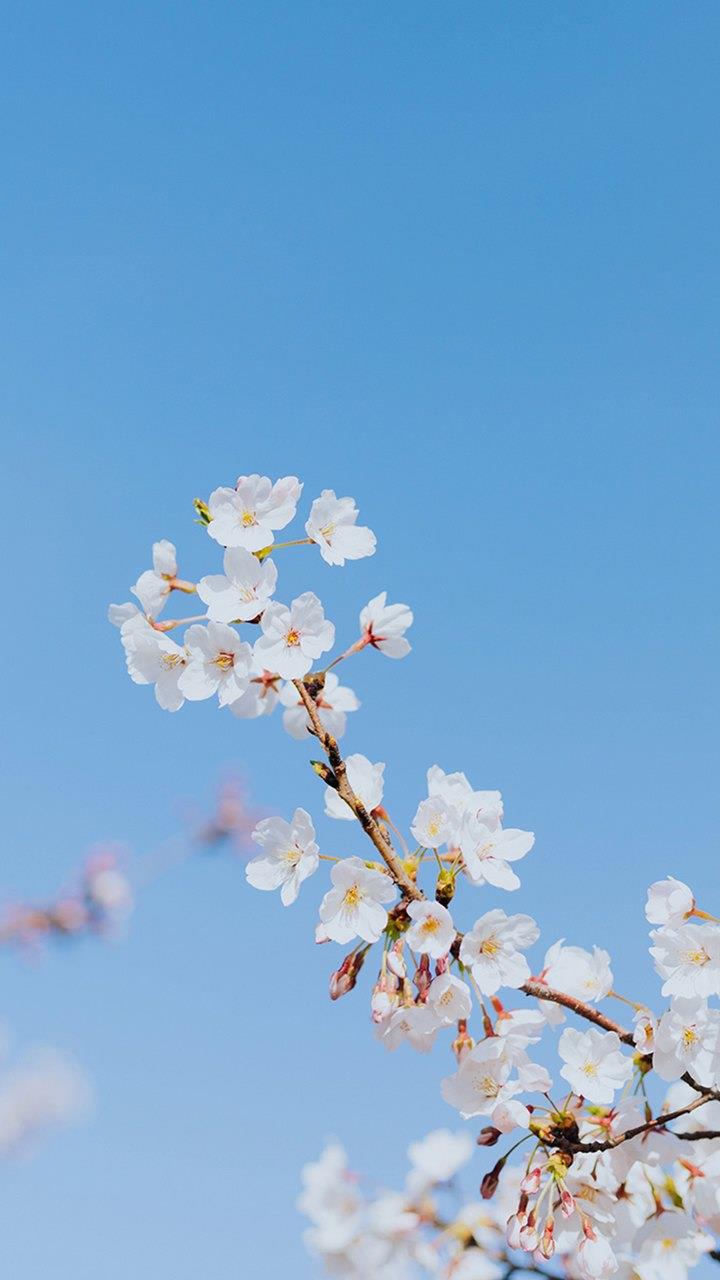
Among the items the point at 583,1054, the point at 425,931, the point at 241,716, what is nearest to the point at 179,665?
the point at 241,716

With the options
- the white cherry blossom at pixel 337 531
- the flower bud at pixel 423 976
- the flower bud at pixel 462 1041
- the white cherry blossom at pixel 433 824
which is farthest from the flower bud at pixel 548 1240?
the white cherry blossom at pixel 337 531

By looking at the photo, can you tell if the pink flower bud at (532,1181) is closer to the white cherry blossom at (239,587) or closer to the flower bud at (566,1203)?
the flower bud at (566,1203)

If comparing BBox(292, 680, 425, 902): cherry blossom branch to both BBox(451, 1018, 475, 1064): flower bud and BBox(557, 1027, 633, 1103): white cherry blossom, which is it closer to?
BBox(451, 1018, 475, 1064): flower bud

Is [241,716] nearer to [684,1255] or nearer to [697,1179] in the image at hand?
[697,1179]

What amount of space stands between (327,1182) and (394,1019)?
419 centimetres

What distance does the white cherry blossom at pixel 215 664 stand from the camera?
8.34ft

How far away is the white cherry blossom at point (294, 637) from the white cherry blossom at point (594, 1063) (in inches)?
43.2

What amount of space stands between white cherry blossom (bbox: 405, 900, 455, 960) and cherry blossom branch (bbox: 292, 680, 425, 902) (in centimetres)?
5

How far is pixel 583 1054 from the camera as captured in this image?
2551 millimetres

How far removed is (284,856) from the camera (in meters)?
2.60

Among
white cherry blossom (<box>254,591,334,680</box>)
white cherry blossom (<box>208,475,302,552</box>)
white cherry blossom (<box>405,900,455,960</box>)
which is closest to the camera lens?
white cherry blossom (<box>405,900,455,960</box>)

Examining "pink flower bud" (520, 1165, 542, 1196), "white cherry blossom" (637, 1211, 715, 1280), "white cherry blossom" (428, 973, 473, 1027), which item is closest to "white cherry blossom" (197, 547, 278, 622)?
"white cherry blossom" (428, 973, 473, 1027)

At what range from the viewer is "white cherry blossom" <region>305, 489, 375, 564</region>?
105 inches

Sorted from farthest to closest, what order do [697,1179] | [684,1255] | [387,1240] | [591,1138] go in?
[387,1240] → [684,1255] → [697,1179] → [591,1138]
